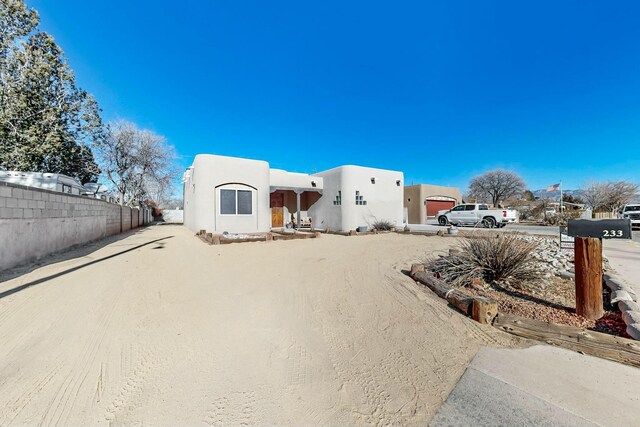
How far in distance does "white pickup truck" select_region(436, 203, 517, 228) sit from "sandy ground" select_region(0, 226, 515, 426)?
15914 mm

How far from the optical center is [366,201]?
16.2 meters

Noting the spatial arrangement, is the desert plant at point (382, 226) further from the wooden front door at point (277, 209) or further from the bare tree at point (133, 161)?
the bare tree at point (133, 161)

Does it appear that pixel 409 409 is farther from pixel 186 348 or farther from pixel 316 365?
pixel 186 348

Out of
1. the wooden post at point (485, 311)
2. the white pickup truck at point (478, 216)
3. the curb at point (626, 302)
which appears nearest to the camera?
the curb at point (626, 302)

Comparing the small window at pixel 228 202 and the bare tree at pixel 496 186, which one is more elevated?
the bare tree at pixel 496 186

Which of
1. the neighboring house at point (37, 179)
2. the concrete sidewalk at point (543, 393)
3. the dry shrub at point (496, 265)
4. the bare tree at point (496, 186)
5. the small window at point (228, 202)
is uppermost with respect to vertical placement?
the bare tree at point (496, 186)

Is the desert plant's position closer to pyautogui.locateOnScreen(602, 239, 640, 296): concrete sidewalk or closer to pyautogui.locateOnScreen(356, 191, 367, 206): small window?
pyautogui.locateOnScreen(356, 191, 367, 206): small window

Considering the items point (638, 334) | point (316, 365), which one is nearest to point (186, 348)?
point (316, 365)


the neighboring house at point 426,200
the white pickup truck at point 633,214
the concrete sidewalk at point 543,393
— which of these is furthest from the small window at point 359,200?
the white pickup truck at point 633,214

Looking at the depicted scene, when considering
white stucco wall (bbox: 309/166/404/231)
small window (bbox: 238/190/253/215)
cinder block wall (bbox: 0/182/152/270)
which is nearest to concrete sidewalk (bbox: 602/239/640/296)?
white stucco wall (bbox: 309/166/404/231)

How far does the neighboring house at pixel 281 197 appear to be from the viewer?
13.0m

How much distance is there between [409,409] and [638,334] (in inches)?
111

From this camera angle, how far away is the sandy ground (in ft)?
6.42

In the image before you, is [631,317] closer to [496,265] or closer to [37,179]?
[496,265]
